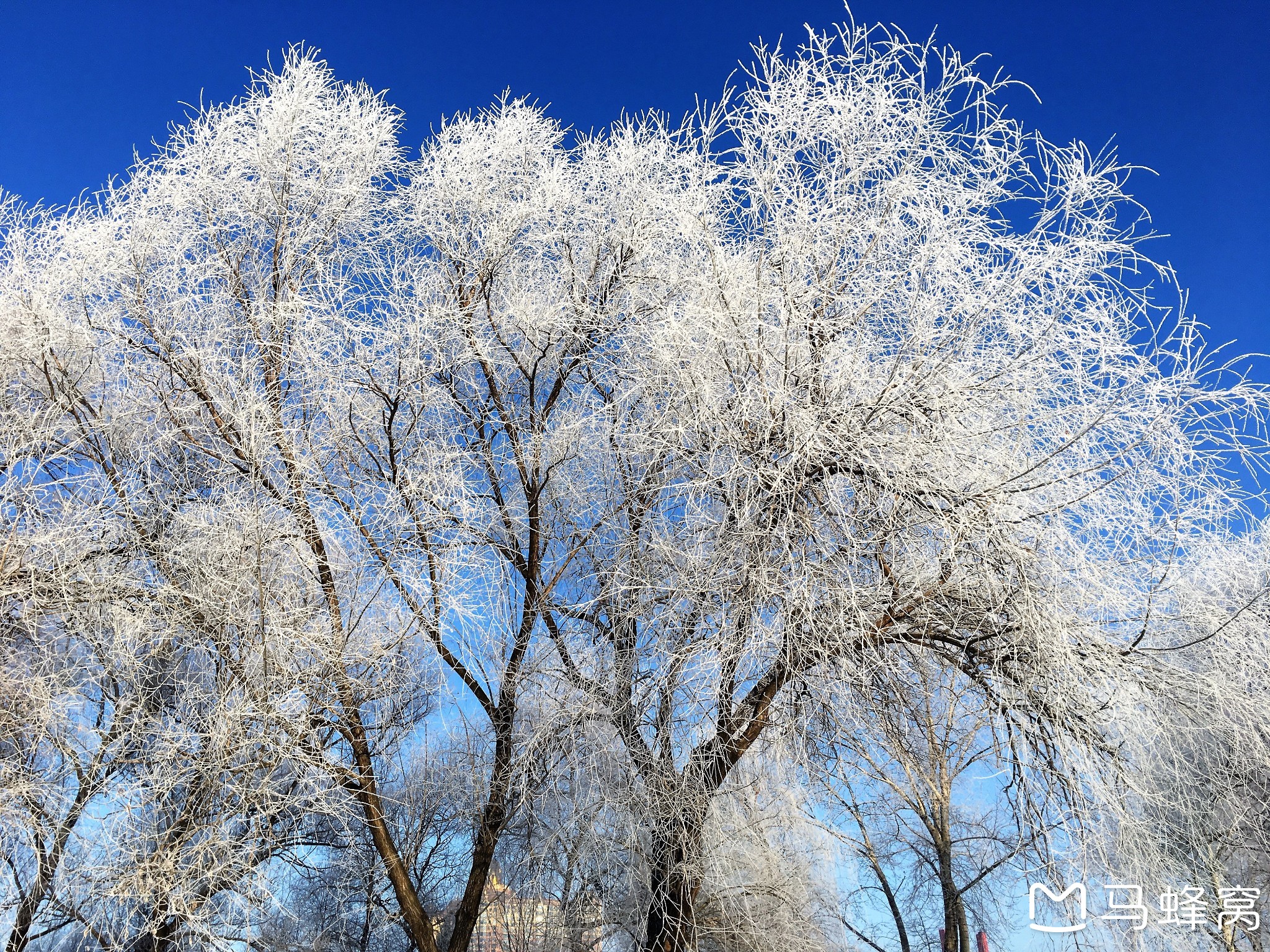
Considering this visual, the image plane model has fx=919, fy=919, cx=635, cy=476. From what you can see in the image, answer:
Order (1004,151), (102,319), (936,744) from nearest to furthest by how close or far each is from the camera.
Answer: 1. (1004,151)
2. (102,319)
3. (936,744)

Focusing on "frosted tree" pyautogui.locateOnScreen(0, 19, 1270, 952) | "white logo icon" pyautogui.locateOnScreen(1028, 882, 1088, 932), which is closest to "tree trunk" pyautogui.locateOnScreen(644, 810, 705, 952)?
"frosted tree" pyautogui.locateOnScreen(0, 19, 1270, 952)

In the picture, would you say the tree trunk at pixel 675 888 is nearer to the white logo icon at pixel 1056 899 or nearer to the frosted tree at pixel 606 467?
the frosted tree at pixel 606 467

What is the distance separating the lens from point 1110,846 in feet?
23.5

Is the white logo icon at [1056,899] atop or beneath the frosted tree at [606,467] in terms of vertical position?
beneath

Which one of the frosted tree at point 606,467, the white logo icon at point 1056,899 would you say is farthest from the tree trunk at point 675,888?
the white logo icon at point 1056,899

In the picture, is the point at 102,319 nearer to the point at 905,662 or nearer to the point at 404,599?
the point at 404,599

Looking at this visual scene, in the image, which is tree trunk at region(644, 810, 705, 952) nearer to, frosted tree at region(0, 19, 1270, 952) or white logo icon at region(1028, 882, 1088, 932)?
frosted tree at region(0, 19, 1270, 952)

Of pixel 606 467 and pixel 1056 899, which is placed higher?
pixel 606 467

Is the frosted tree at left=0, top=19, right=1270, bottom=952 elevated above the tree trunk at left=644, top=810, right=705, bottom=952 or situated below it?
above

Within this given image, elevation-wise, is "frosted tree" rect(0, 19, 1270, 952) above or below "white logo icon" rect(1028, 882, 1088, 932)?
above

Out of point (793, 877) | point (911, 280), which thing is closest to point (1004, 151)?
point (911, 280)

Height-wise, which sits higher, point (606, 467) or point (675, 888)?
point (606, 467)

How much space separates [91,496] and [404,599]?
10.1ft

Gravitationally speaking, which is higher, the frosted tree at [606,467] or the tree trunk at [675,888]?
the frosted tree at [606,467]
